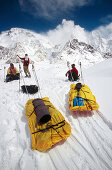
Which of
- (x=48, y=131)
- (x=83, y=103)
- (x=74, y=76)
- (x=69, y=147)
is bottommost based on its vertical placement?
(x=69, y=147)

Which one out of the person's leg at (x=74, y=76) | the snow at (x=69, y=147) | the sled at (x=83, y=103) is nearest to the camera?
the snow at (x=69, y=147)

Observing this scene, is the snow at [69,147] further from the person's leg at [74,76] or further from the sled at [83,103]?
the person's leg at [74,76]

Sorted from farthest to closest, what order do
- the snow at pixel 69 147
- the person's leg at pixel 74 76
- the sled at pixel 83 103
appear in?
the person's leg at pixel 74 76 → the sled at pixel 83 103 → the snow at pixel 69 147

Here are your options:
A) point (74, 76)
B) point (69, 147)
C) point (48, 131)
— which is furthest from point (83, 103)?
point (74, 76)

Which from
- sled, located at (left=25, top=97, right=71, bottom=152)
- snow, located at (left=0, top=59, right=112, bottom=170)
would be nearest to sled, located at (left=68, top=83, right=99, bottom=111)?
snow, located at (left=0, top=59, right=112, bottom=170)

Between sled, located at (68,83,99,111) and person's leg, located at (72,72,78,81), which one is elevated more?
person's leg, located at (72,72,78,81)

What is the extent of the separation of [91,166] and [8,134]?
90.7 inches

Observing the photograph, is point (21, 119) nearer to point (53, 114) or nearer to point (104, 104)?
point (53, 114)

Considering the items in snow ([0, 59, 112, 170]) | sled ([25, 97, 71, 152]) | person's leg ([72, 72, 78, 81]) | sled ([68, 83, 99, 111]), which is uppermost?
person's leg ([72, 72, 78, 81])

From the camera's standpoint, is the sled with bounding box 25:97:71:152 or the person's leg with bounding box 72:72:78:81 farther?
the person's leg with bounding box 72:72:78:81

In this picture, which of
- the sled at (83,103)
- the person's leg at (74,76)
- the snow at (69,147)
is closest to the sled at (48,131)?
the snow at (69,147)

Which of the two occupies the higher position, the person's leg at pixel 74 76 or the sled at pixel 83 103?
the person's leg at pixel 74 76

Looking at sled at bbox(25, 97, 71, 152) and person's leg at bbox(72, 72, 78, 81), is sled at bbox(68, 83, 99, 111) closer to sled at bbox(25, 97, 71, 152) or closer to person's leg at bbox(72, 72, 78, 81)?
sled at bbox(25, 97, 71, 152)

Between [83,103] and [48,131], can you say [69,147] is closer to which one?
[48,131]
